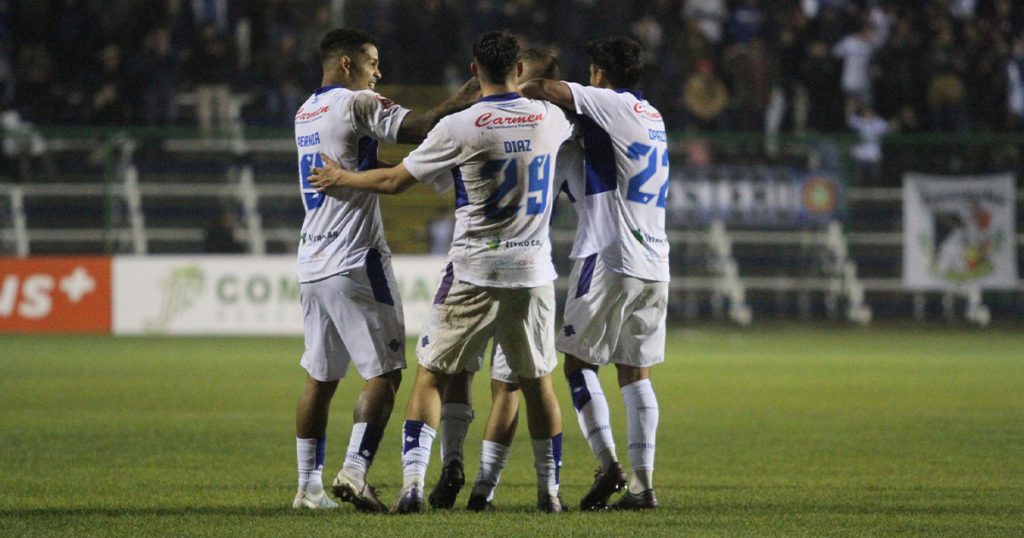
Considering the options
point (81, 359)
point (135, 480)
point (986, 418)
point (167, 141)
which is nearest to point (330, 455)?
point (135, 480)

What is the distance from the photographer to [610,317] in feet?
24.8

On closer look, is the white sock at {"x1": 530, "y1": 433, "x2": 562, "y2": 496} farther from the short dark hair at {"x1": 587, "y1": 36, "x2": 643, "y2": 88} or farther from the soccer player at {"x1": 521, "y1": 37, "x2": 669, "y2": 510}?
the short dark hair at {"x1": 587, "y1": 36, "x2": 643, "y2": 88}

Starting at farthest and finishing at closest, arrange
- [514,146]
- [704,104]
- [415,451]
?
[704,104]
[415,451]
[514,146]

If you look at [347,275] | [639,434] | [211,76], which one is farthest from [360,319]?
[211,76]

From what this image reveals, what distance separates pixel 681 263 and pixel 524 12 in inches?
173

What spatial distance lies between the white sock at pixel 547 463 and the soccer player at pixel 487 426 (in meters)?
0.17

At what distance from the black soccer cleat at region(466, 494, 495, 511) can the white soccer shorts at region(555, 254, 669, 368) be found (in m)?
0.83

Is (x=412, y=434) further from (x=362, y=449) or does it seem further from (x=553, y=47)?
(x=553, y=47)

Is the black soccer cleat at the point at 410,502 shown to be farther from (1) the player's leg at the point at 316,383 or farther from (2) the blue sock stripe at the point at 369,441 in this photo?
(1) the player's leg at the point at 316,383

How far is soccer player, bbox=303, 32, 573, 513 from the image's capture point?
7016mm

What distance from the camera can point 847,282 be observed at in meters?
23.0

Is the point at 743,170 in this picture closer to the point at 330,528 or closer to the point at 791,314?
the point at 791,314

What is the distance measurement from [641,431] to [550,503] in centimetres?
60

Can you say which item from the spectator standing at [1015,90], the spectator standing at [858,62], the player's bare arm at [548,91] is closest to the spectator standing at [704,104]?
the spectator standing at [858,62]
